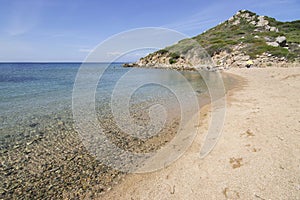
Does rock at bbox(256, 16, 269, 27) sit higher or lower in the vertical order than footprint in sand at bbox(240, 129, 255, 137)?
higher

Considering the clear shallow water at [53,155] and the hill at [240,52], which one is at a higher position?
the hill at [240,52]

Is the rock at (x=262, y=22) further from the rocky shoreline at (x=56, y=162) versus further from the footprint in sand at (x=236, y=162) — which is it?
the footprint in sand at (x=236, y=162)

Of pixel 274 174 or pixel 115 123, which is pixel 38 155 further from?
pixel 274 174

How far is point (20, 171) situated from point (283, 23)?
97.1 metres

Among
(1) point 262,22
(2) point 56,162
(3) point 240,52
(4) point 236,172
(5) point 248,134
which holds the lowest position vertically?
(2) point 56,162

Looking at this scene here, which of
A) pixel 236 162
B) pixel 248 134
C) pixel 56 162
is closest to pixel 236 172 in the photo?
pixel 236 162

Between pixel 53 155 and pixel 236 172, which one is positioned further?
pixel 53 155

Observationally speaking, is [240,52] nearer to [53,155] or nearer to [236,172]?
[236,172]

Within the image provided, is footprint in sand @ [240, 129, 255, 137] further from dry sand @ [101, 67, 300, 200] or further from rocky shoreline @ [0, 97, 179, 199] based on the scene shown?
rocky shoreline @ [0, 97, 179, 199]

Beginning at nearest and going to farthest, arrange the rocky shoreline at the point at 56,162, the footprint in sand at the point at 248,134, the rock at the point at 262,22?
1. the rocky shoreline at the point at 56,162
2. the footprint in sand at the point at 248,134
3. the rock at the point at 262,22

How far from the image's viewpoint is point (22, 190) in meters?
4.22

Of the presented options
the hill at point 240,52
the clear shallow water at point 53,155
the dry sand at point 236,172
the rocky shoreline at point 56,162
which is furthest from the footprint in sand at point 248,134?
the hill at point 240,52

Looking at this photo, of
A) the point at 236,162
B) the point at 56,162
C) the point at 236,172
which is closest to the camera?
the point at 236,172

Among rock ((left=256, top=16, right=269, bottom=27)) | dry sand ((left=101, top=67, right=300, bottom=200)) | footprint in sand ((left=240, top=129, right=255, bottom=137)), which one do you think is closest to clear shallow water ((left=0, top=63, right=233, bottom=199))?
dry sand ((left=101, top=67, right=300, bottom=200))
